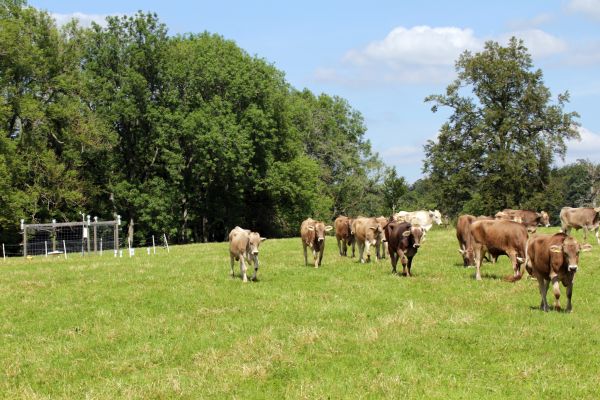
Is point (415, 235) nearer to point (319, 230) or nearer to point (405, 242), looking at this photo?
point (405, 242)

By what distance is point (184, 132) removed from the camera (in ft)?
182

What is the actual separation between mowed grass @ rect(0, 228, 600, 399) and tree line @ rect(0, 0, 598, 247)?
33.6m

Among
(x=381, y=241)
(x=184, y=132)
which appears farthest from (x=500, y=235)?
(x=184, y=132)

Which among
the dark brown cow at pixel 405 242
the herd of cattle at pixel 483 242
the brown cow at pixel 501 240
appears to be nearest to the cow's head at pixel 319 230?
the herd of cattle at pixel 483 242

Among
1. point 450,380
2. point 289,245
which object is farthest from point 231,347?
point 289,245

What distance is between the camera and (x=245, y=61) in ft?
199

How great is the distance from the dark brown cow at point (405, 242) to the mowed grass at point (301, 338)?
841 mm

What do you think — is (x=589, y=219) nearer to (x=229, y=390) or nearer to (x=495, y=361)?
(x=495, y=361)

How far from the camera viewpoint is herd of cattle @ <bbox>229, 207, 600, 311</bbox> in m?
15.4

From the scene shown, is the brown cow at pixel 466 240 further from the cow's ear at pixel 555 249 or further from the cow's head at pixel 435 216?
the cow's head at pixel 435 216

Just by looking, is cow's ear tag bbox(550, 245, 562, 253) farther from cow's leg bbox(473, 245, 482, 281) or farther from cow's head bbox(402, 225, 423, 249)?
cow's head bbox(402, 225, 423, 249)

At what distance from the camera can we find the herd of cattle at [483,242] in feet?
50.4

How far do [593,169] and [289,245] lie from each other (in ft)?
296

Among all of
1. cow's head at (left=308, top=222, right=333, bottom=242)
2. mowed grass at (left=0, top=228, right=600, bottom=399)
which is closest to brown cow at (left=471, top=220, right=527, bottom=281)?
mowed grass at (left=0, top=228, right=600, bottom=399)
